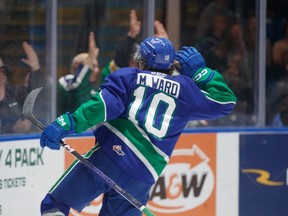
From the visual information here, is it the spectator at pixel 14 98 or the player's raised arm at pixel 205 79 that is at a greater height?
the player's raised arm at pixel 205 79

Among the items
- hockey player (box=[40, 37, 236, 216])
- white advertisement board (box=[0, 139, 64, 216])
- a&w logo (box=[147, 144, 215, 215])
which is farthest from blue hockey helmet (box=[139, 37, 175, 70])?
a&w logo (box=[147, 144, 215, 215])

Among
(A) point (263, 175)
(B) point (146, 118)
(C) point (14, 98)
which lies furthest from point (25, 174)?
(A) point (263, 175)

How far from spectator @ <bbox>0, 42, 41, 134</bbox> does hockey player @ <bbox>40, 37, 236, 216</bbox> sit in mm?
1206

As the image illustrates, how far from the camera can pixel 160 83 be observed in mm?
4598

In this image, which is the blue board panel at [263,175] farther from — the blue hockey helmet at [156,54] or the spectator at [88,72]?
the blue hockey helmet at [156,54]

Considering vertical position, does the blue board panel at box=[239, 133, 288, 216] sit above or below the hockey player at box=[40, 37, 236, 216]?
below

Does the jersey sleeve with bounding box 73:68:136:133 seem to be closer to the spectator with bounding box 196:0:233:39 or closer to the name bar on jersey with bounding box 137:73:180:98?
the name bar on jersey with bounding box 137:73:180:98

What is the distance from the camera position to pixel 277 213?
21.5 ft

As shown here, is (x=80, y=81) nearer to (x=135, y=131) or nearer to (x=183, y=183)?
(x=183, y=183)

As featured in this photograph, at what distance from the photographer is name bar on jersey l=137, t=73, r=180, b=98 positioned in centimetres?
457

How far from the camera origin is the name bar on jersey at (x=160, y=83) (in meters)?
4.57

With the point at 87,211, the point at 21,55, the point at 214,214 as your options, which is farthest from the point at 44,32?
the point at 214,214

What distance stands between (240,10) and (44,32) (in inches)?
61.0

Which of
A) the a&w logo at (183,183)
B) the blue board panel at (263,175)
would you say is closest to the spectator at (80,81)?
the a&w logo at (183,183)
